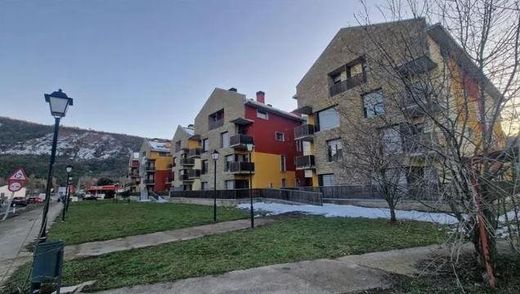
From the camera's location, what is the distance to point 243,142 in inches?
1143

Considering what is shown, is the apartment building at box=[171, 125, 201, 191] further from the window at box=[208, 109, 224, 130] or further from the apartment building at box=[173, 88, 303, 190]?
the window at box=[208, 109, 224, 130]

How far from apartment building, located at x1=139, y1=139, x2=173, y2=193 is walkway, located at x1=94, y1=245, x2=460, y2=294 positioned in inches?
2012

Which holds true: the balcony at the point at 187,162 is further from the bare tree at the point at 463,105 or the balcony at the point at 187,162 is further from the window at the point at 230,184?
the bare tree at the point at 463,105

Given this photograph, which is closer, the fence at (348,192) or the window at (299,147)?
the fence at (348,192)

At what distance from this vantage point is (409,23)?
5.10 metres

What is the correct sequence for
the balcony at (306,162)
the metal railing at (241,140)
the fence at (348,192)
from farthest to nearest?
the metal railing at (241,140) → the balcony at (306,162) → the fence at (348,192)

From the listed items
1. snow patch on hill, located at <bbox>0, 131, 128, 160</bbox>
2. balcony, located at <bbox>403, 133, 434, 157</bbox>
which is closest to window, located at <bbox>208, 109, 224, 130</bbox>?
balcony, located at <bbox>403, 133, 434, 157</bbox>

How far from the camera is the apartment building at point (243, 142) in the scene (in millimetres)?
29594

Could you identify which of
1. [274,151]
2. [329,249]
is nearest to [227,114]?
[274,151]

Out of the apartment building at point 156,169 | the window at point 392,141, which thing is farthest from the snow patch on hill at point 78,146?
the window at point 392,141

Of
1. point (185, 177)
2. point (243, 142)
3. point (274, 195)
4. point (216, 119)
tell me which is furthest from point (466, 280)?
point (185, 177)

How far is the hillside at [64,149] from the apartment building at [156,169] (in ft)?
115

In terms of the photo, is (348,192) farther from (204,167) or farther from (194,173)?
(194,173)

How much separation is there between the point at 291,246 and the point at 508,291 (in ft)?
15.7
